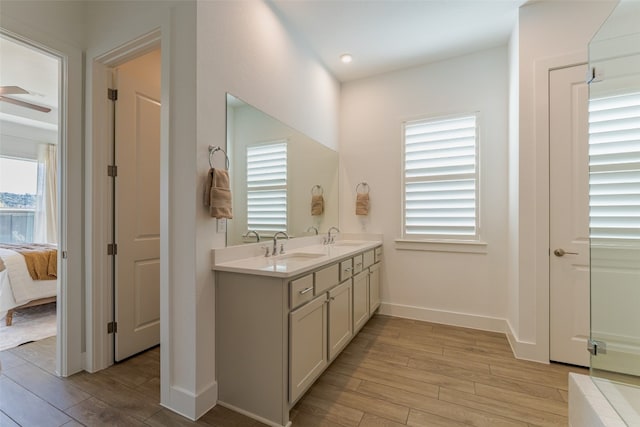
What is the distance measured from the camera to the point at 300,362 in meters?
1.70

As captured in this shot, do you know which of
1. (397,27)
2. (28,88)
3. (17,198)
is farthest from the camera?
(17,198)

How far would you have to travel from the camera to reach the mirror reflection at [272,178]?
2.10 meters

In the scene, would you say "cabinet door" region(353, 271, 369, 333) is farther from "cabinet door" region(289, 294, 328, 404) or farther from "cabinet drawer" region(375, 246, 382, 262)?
"cabinet door" region(289, 294, 328, 404)

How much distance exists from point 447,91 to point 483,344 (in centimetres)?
272

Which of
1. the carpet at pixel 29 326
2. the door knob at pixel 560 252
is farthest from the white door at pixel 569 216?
the carpet at pixel 29 326

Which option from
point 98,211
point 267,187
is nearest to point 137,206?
point 98,211

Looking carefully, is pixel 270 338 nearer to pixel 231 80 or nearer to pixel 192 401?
pixel 192 401

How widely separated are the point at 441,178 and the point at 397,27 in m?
1.62

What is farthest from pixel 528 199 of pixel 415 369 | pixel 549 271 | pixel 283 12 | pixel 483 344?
pixel 283 12

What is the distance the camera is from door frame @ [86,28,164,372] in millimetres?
2133

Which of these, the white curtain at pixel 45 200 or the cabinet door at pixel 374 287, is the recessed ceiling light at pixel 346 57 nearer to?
the cabinet door at pixel 374 287

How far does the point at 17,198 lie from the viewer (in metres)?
5.32

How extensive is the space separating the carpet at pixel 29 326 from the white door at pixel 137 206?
128 centimetres

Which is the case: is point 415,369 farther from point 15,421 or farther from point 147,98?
point 147,98
